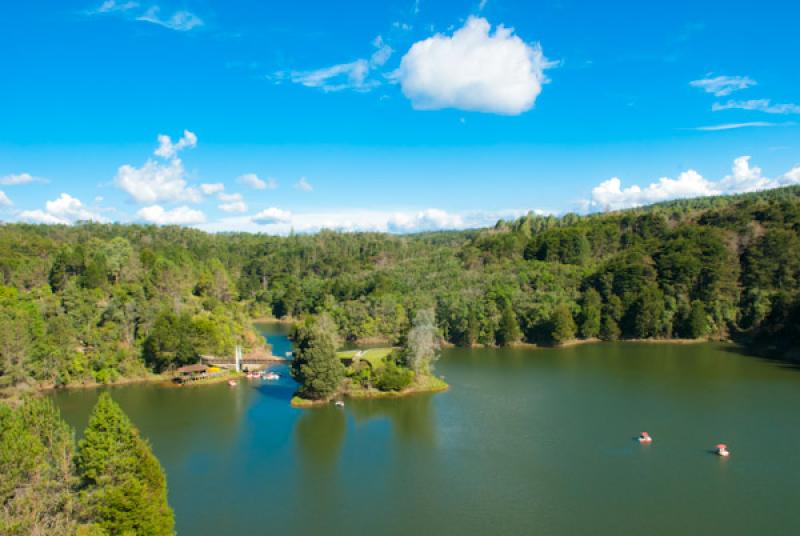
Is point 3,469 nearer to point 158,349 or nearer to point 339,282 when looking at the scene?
point 158,349

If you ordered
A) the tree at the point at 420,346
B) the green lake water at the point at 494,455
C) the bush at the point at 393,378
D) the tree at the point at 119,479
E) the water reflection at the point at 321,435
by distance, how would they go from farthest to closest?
the tree at the point at 420,346 → the bush at the point at 393,378 → the water reflection at the point at 321,435 → the green lake water at the point at 494,455 → the tree at the point at 119,479

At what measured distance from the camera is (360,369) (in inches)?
1774

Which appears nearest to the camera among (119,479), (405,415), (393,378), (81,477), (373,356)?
(119,479)

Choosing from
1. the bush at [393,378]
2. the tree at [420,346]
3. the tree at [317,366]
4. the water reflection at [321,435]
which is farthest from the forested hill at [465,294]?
the water reflection at [321,435]

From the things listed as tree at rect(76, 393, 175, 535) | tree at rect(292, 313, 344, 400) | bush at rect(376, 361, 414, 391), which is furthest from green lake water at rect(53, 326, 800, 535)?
tree at rect(76, 393, 175, 535)

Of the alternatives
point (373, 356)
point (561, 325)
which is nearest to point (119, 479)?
point (373, 356)

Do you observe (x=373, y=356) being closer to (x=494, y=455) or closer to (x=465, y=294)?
(x=494, y=455)

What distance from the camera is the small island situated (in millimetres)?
41625

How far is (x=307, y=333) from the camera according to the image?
4269 cm

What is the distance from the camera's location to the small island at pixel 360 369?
41625mm

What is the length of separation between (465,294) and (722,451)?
1637 inches

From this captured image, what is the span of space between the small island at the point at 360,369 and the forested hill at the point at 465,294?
712 cm

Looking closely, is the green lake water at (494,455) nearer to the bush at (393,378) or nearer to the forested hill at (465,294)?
the bush at (393,378)

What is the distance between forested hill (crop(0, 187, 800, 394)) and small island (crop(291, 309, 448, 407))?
712 cm
